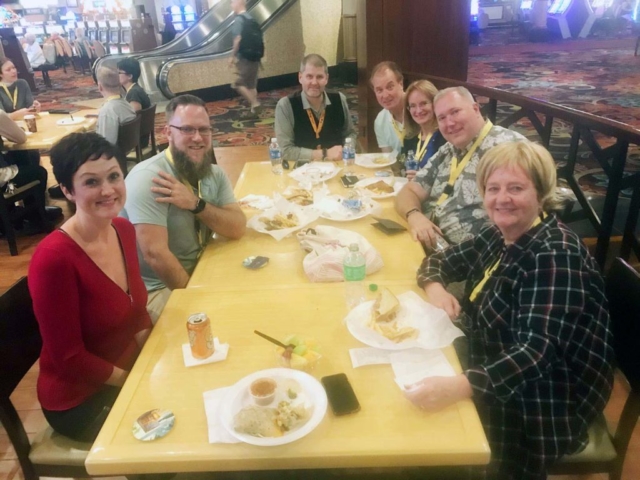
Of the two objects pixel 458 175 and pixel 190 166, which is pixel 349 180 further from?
pixel 190 166

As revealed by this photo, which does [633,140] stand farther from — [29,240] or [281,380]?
[29,240]

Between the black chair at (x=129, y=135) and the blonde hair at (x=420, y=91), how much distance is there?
2218 mm

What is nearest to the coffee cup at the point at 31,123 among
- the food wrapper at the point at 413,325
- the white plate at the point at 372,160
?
the white plate at the point at 372,160

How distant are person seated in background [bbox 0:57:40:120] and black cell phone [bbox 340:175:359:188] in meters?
3.61

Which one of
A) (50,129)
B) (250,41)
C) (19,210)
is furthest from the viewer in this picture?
(250,41)

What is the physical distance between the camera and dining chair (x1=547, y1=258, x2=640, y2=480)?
1366mm

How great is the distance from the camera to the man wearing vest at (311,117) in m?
3.39

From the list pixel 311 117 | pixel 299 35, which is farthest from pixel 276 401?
pixel 299 35

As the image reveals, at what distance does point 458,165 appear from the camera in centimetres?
237

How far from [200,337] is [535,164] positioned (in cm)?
107

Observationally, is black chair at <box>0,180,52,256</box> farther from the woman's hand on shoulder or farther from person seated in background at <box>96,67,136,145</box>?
the woman's hand on shoulder

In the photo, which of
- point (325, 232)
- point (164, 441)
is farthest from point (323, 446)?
point (325, 232)

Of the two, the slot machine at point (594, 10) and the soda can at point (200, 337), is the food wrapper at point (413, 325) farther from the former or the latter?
the slot machine at point (594, 10)

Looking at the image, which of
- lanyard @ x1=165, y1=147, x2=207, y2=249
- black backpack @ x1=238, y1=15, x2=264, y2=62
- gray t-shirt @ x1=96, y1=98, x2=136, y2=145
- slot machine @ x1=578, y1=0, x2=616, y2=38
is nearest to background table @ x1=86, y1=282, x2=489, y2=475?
lanyard @ x1=165, y1=147, x2=207, y2=249
